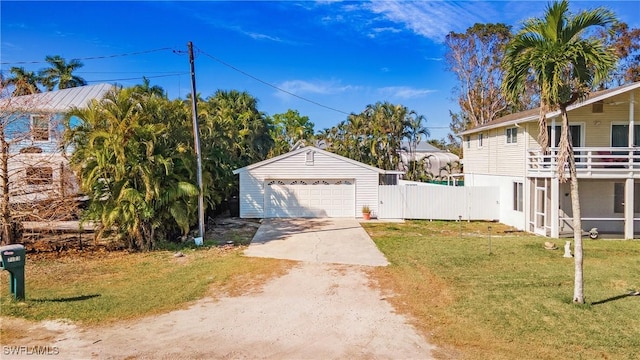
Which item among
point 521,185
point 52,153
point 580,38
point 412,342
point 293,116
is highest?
point 293,116

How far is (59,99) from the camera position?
21.0 metres

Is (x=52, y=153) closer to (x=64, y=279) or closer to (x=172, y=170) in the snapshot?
(x=172, y=170)

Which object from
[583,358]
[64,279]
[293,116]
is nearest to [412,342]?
[583,358]

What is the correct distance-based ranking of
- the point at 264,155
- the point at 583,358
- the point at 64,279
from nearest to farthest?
1. the point at 583,358
2. the point at 64,279
3. the point at 264,155

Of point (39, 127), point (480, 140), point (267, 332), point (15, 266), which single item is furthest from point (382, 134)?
point (15, 266)

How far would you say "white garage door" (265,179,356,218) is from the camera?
19219mm

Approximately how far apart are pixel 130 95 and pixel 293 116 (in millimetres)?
33643

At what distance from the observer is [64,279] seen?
915 cm

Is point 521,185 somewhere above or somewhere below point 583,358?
above

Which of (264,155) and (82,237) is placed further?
(264,155)

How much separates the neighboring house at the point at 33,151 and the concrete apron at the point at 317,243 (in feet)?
21.0

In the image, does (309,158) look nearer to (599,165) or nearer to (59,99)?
(599,165)

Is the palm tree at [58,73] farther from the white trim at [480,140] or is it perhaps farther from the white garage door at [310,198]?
the white trim at [480,140]

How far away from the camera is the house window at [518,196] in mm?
16547
